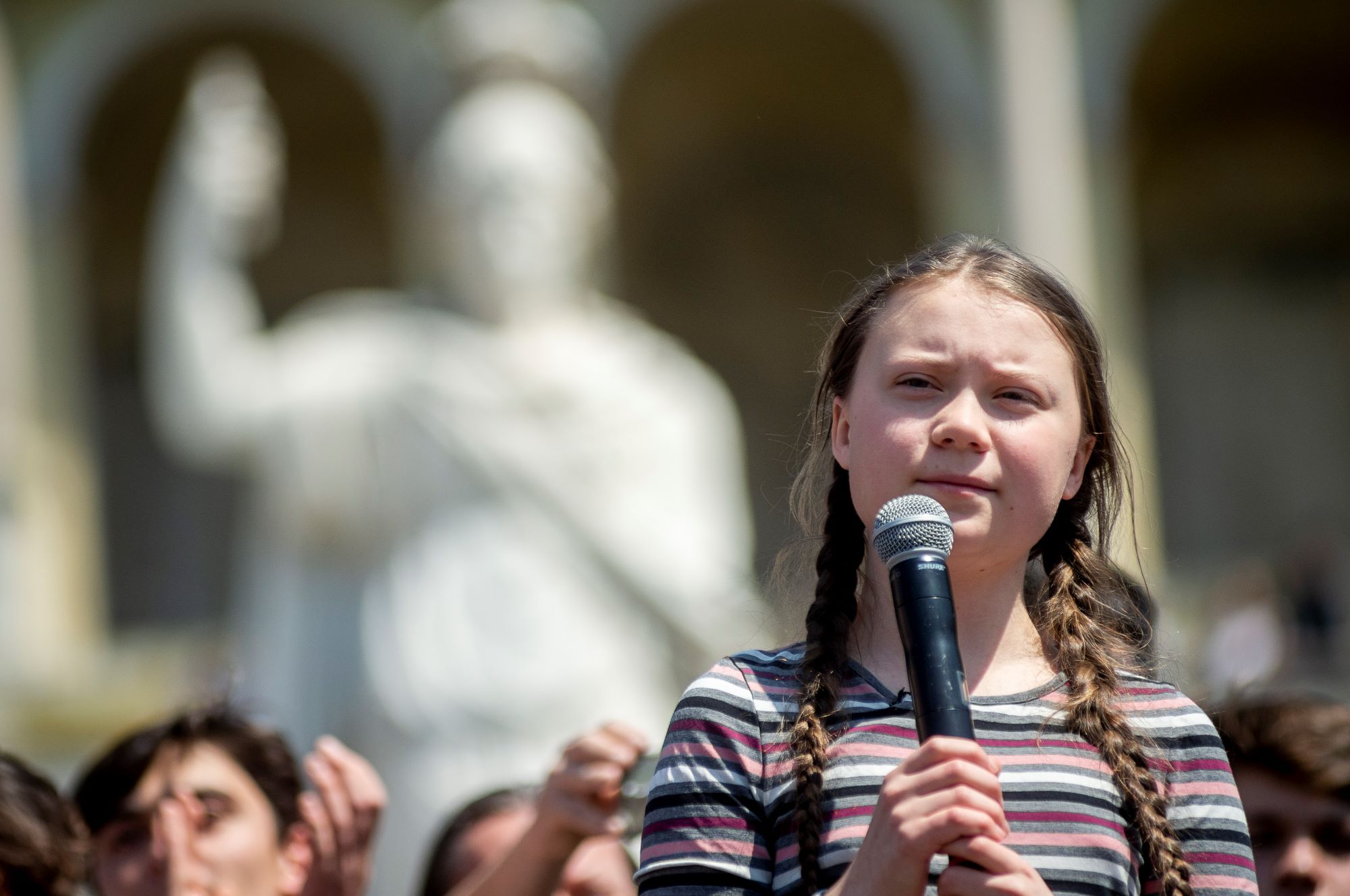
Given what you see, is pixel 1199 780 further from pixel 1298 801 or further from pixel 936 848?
pixel 1298 801

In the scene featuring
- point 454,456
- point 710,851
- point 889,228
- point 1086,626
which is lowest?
point 710,851

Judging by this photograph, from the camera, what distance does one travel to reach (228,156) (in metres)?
6.80

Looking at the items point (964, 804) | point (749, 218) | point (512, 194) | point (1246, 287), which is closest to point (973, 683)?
point (964, 804)

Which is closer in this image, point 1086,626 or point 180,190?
point 1086,626

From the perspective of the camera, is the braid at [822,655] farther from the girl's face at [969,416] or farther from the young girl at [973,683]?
the girl's face at [969,416]

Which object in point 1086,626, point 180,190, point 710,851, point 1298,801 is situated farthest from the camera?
point 180,190

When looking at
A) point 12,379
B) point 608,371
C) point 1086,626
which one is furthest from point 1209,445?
point 1086,626

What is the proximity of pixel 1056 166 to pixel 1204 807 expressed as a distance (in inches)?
395

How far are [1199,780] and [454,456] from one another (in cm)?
479

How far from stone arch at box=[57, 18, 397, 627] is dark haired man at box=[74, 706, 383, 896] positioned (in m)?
11.8

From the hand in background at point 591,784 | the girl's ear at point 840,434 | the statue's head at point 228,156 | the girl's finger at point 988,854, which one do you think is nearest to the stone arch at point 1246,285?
the statue's head at point 228,156

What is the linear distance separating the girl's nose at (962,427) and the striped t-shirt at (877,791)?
8.9 inches

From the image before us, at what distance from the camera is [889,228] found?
14.9 m

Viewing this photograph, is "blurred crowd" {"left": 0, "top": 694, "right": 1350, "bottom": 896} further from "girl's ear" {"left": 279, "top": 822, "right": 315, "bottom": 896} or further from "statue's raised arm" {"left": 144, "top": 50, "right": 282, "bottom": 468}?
"statue's raised arm" {"left": 144, "top": 50, "right": 282, "bottom": 468}
